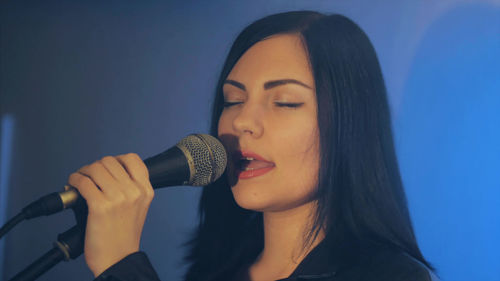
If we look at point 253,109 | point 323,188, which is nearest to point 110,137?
point 253,109

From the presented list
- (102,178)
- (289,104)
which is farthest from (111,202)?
(289,104)

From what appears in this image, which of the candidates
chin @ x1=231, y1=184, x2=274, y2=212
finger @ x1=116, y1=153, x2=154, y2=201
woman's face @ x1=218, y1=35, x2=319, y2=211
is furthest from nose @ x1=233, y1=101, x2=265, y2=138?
finger @ x1=116, y1=153, x2=154, y2=201

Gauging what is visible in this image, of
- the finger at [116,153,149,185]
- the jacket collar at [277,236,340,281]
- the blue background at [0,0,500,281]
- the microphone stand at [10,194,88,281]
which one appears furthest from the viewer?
the blue background at [0,0,500,281]

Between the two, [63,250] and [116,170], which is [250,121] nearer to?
[116,170]

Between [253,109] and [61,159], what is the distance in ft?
3.15

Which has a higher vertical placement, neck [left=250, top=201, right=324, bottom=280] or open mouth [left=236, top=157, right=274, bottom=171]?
open mouth [left=236, top=157, right=274, bottom=171]

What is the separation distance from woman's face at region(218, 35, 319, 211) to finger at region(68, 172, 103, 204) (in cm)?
37

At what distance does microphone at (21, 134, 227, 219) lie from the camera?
833 mm

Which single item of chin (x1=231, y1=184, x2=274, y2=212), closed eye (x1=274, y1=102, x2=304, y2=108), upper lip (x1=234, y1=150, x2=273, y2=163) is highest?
closed eye (x1=274, y1=102, x2=304, y2=108)

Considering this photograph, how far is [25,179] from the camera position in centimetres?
167

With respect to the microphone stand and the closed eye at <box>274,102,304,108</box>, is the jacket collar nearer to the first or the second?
the closed eye at <box>274,102,304,108</box>

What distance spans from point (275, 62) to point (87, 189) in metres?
0.54

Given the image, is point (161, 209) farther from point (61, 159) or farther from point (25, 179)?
point (25, 179)

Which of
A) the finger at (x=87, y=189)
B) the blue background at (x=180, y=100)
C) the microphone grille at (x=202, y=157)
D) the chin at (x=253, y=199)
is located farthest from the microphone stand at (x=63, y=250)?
the blue background at (x=180, y=100)
